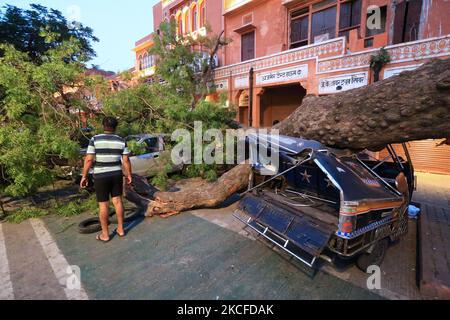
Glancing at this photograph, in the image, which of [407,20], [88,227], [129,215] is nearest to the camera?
[88,227]

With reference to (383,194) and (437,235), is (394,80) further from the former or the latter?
(437,235)

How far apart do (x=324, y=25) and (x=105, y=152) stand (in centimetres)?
1185

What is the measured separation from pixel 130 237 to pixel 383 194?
398cm

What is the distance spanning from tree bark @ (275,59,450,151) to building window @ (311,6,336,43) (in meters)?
8.00

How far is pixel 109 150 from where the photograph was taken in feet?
12.3

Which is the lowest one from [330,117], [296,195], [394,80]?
[296,195]

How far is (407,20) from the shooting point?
891 centimetres

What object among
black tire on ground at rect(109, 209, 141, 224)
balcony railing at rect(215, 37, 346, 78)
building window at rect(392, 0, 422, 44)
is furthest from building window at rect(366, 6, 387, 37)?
black tire on ground at rect(109, 209, 141, 224)

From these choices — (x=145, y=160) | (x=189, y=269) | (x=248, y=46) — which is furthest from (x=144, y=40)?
(x=189, y=269)

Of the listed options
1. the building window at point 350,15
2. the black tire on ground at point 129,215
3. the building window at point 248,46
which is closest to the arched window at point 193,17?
the building window at point 248,46

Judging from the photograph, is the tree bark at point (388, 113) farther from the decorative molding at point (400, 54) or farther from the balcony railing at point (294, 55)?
the balcony railing at point (294, 55)

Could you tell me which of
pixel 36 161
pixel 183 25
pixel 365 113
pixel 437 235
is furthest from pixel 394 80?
pixel 183 25

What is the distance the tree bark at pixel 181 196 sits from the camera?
495cm

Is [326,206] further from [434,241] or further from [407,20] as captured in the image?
[407,20]
